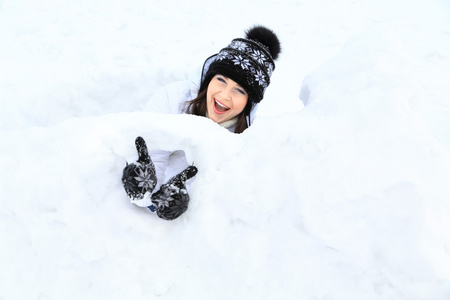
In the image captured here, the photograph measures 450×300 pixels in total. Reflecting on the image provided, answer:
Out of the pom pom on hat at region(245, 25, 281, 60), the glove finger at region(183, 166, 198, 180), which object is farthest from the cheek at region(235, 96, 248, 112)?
the glove finger at region(183, 166, 198, 180)

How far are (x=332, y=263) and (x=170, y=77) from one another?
265cm

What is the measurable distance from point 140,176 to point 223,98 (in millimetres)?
937

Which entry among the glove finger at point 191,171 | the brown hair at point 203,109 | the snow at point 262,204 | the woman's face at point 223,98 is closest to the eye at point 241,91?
the woman's face at point 223,98

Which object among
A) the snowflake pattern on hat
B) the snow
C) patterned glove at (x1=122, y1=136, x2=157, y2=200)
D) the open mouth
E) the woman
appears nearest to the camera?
the snow

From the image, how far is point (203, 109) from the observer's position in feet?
7.17

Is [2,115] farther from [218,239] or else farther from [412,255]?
[412,255]

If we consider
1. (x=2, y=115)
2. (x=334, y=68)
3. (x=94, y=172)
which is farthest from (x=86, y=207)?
(x=2, y=115)

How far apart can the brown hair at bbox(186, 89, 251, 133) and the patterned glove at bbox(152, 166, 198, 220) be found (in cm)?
97

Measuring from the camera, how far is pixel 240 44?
2041 mm

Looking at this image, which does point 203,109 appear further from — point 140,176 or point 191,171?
point 140,176

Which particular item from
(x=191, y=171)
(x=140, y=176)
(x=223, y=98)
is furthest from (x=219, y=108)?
(x=140, y=176)

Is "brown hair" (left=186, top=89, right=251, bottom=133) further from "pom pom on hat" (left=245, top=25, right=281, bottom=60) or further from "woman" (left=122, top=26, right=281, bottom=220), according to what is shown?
"pom pom on hat" (left=245, top=25, right=281, bottom=60)

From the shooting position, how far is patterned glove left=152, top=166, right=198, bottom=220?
122 centimetres

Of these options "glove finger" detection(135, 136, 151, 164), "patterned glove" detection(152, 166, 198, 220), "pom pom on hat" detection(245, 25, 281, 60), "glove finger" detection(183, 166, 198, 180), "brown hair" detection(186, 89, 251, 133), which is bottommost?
"brown hair" detection(186, 89, 251, 133)
